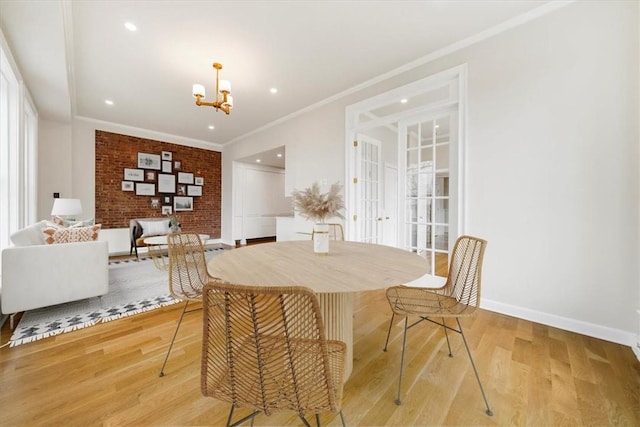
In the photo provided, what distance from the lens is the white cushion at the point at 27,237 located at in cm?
221

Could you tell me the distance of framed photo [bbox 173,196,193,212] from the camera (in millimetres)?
6082

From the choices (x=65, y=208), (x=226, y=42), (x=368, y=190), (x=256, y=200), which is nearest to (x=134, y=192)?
(x=65, y=208)

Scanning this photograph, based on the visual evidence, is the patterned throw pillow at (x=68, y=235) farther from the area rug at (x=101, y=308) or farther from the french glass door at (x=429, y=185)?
the french glass door at (x=429, y=185)

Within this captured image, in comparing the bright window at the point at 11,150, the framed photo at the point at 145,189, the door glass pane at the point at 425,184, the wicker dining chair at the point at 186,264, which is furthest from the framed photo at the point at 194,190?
the door glass pane at the point at 425,184

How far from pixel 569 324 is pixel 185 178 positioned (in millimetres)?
7059

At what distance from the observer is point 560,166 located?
6.97 ft

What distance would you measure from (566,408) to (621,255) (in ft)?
4.43

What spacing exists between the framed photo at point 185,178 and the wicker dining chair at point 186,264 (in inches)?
200

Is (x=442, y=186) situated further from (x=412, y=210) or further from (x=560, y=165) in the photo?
(x=560, y=165)

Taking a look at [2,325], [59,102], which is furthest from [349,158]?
[59,102]

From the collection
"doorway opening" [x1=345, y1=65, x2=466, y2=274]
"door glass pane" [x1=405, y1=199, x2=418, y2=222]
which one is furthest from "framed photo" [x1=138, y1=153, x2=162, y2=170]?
"door glass pane" [x1=405, y1=199, x2=418, y2=222]

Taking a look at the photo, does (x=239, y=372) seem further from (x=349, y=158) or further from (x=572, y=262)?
(x=349, y=158)

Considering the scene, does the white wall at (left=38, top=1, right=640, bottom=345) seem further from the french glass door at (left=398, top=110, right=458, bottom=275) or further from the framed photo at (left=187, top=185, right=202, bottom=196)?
the framed photo at (left=187, top=185, right=202, bottom=196)

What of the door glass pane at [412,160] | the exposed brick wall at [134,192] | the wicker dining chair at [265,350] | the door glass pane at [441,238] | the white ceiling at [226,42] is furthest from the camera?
the exposed brick wall at [134,192]
